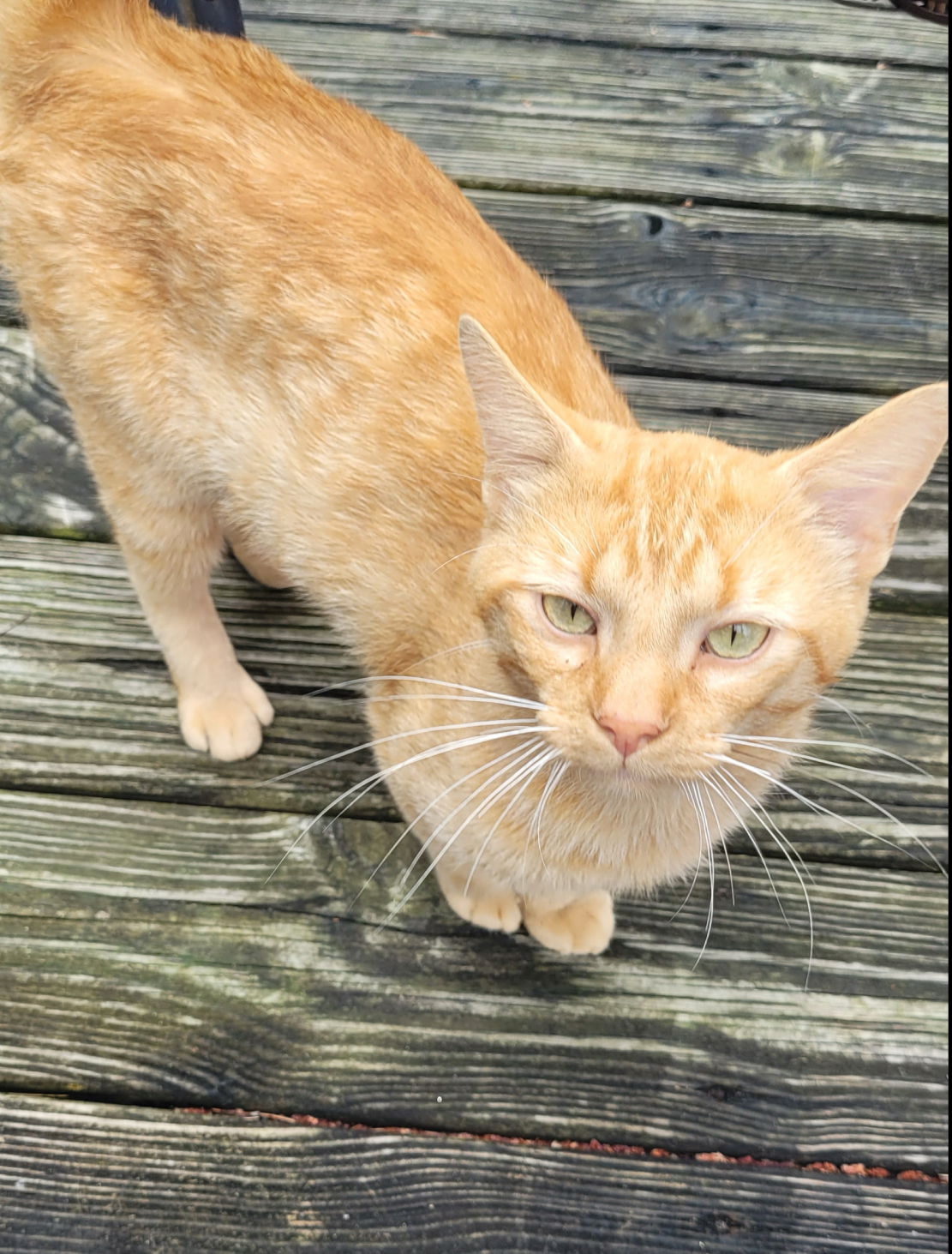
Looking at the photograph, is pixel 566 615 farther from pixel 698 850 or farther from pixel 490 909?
pixel 490 909

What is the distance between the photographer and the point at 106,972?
158 cm

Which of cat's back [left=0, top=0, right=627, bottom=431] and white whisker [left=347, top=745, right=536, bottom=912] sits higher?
cat's back [left=0, top=0, right=627, bottom=431]

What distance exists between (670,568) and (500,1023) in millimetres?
865

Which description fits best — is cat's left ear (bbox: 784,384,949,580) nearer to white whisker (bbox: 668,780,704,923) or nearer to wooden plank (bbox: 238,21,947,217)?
white whisker (bbox: 668,780,704,923)

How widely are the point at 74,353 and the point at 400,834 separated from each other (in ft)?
3.02

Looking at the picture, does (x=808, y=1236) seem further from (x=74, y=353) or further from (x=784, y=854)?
(x=74, y=353)

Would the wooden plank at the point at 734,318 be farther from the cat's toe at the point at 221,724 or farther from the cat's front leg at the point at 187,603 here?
the cat's toe at the point at 221,724

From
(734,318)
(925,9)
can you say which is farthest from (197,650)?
(925,9)

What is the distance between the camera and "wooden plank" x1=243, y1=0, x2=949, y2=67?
2463mm

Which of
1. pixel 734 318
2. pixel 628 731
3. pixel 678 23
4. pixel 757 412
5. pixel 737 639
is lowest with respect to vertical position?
pixel 628 731

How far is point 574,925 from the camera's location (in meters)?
1.62

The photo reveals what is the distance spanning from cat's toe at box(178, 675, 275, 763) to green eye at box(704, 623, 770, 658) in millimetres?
947

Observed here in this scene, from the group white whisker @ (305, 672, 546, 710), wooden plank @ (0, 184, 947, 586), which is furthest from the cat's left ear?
wooden plank @ (0, 184, 947, 586)

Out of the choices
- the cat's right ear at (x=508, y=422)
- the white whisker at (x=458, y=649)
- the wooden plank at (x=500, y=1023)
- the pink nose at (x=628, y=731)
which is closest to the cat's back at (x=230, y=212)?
the cat's right ear at (x=508, y=422)
